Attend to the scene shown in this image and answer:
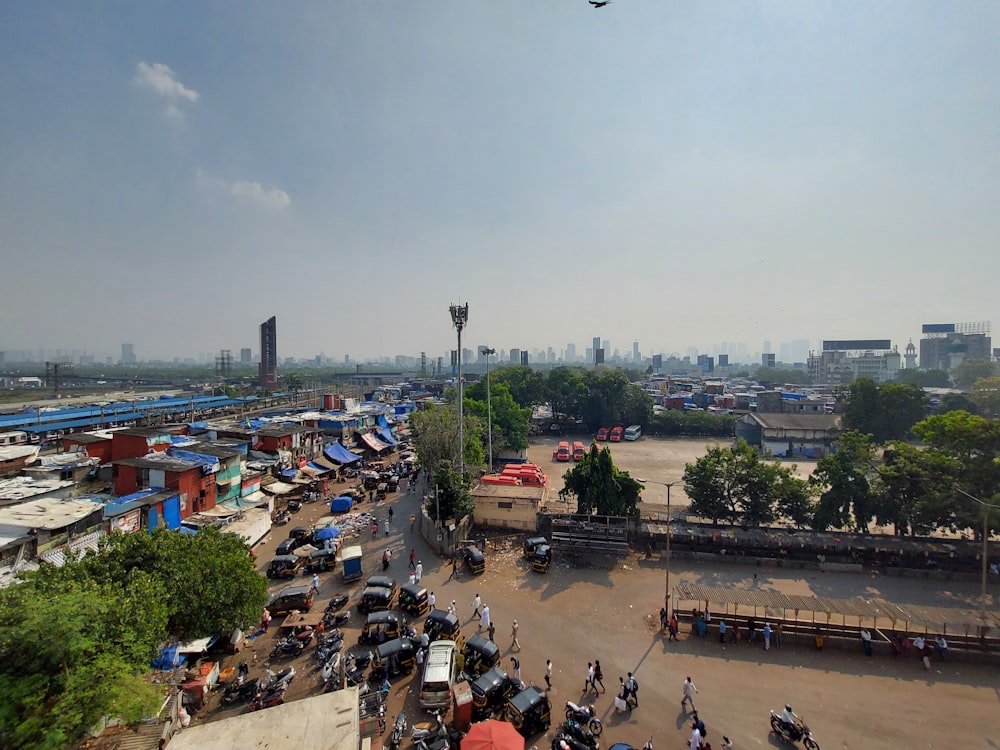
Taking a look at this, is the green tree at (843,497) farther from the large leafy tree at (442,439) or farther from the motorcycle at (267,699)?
the motorcycle at (267,699)

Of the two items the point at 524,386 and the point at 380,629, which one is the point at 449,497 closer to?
the point at 380,629

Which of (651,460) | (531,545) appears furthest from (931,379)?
(531,545)

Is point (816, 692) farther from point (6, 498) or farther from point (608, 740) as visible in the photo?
point (6, 498)

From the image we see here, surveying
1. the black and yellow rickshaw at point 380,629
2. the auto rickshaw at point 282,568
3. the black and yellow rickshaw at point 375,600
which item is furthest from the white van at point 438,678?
the auto rickshaw at point 282,568

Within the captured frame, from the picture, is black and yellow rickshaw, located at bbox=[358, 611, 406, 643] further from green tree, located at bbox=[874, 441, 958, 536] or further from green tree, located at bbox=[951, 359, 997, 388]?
green tree, located at bbox=[951, 359, 997, 388]

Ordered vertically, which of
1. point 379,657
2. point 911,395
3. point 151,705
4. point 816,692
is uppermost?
point 911,395

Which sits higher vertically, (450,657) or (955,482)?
(955,482)

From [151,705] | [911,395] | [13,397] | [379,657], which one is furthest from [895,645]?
[13,397]

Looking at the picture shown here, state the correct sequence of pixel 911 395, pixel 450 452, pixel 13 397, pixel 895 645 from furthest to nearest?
1. pixel 13 397
2. pixel 911 395
3. pixel 450 452
4. pixel 895 645
